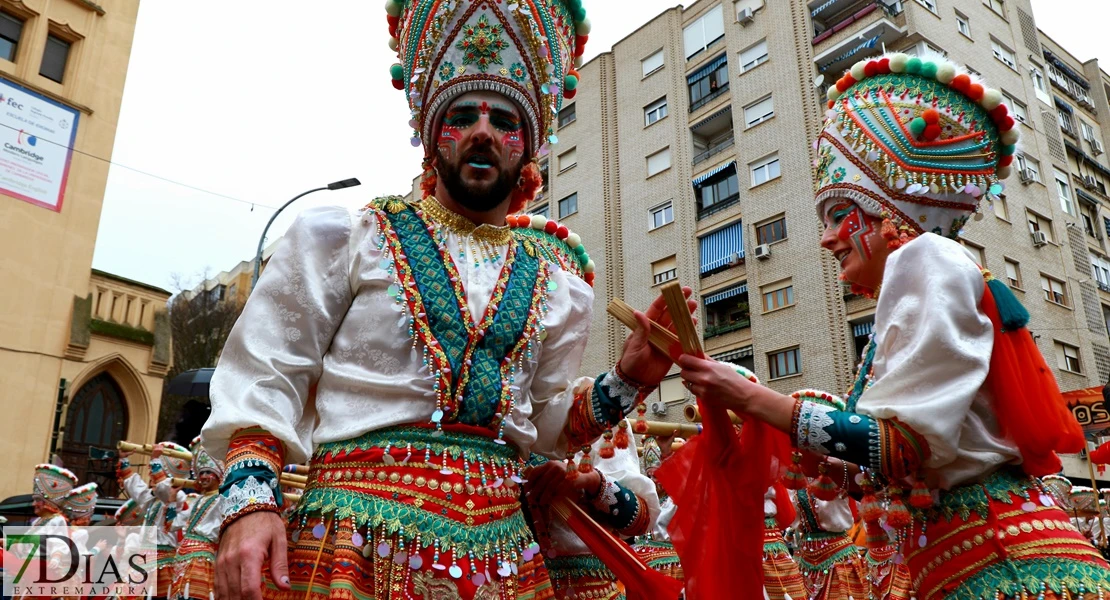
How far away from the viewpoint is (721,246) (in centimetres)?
2723

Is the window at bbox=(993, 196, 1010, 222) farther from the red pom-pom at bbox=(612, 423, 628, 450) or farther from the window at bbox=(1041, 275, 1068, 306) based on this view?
the red pom-pom at bbox=(612, 423, 628, 450)

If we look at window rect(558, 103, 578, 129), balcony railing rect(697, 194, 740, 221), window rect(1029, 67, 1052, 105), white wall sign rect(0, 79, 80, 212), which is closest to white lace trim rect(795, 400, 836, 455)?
white wall sign rect(0, 79, 80, 212)

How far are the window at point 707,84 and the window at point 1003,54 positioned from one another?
31.6 feet

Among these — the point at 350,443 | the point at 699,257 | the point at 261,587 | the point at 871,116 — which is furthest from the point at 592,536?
the point at 699,257

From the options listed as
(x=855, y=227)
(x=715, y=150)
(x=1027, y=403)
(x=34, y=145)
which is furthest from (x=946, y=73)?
A: (x=715, y=150)

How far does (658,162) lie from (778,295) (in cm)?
796

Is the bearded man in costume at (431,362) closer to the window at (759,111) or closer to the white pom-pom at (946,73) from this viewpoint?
the white pom-pom at (946,73)

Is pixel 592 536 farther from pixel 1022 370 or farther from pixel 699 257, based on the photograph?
pixel 699 257

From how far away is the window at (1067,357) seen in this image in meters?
25.3

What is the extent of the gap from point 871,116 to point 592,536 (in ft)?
6.38

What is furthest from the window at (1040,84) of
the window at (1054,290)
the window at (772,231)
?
the window at (772,231)

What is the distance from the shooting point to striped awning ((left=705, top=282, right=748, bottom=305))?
26.0 m

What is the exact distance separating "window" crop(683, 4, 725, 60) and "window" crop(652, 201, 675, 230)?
5.96 meters

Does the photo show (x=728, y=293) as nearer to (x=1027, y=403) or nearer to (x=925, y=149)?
(x=925, y=149)
